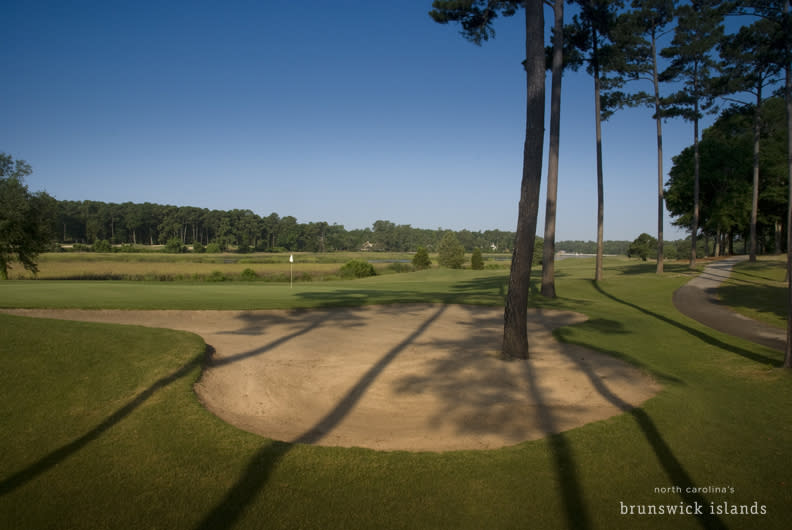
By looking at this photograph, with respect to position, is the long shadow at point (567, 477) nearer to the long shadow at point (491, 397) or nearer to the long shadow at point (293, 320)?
the long shadow at point (491, 397)

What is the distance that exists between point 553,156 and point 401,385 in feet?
50.3

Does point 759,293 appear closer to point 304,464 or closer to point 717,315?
point 717,315

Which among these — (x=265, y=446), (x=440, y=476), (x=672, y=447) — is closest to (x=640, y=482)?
(x=672, y=447)

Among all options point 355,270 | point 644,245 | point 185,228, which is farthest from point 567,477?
point 185,228

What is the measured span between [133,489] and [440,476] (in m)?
2.94

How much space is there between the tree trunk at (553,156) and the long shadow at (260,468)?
1453 cm

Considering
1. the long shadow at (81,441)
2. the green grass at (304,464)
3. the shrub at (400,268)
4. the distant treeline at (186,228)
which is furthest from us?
the distant treeline at (186,228)

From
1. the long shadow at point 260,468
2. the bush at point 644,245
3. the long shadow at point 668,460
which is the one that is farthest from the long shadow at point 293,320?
the bush at point 644,245

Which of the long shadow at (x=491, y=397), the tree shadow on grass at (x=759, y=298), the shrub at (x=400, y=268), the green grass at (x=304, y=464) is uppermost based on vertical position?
the tree shadow on grass at (x=759, y=298)

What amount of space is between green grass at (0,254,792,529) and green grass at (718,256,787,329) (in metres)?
10.5

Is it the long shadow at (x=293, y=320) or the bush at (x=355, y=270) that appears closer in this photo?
the long shadow at (x=293, y=320)

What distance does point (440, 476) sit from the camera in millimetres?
4664

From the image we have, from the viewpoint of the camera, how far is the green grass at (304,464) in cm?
395

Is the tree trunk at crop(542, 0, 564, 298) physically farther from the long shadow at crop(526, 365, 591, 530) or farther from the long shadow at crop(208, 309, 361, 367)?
the long shadow at crop(526, 365, 591, 530)
